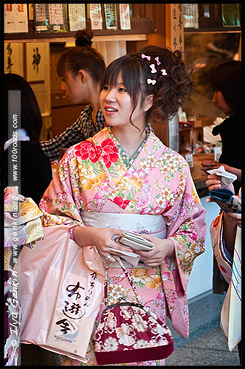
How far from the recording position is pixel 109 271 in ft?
10.3

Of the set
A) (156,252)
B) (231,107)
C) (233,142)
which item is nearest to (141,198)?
(156,252)

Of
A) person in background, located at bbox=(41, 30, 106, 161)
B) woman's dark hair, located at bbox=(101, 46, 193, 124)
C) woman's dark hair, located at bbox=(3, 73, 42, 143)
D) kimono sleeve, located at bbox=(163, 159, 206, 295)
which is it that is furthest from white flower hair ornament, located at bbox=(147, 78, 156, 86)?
person in background, located at bbox=(41, 30, 106, 161)

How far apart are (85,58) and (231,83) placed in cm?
120

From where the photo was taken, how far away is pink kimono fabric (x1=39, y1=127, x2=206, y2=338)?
313 centimetres

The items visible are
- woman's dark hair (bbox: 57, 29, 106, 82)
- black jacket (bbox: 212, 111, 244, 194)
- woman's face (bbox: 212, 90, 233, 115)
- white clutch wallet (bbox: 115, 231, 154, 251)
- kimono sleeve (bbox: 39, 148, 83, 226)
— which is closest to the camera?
white clutch wallet (bbox: 115, 231, 154, 251)

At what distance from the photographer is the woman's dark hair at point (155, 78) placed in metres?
3.17

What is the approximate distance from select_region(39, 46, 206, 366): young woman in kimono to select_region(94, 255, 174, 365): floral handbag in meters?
0.13

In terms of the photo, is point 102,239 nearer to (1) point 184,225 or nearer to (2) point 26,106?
(1) point 184,225

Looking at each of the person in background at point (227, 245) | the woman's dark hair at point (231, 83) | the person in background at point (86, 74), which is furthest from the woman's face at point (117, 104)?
the woman's dark hair at point (231, 83)

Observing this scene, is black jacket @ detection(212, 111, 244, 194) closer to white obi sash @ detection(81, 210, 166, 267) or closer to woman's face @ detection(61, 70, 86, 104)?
woman's face @ detection(61, 70, 86, 104)

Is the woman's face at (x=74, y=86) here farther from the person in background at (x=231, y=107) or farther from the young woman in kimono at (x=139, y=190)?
the young woman in kimono at (x=139, y=190)

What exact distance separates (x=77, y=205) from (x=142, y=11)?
7.45 ft

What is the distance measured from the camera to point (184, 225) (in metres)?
3.27

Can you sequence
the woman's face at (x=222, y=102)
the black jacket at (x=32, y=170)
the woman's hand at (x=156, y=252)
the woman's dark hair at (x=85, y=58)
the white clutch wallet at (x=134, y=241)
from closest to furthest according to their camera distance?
the white clutch wallet at (x=134, y=241) < the woman's hand at (x=156, y=252) < the black jacket at (x=32, y=170) < the woman's dark hair at (x=85, y=58) < the woman's face at (x=222, y=102)
